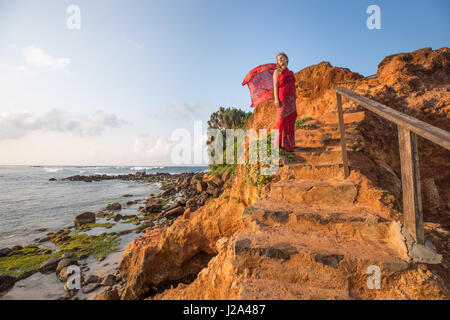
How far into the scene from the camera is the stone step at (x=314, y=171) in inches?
122

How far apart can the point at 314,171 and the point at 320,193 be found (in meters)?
0.70

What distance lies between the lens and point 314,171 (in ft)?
10.5

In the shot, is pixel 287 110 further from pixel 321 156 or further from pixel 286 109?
pixel 321 156

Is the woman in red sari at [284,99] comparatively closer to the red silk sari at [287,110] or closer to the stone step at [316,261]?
the red silk sari at [287,110]

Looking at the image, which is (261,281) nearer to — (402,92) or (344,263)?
(344,263)

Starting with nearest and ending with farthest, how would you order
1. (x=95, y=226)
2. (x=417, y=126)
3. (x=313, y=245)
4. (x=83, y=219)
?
1. (x=417, y=126)
2. (x=313, y=245)
3. (x=95, y=226)
4. (x=83, y=219)

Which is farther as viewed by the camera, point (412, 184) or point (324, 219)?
point (324, 219)

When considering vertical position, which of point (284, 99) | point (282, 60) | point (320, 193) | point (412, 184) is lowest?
point (320, 193)

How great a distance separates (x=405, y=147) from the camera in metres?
1.66

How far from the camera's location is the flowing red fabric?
571cm

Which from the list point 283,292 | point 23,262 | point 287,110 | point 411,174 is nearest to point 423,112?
point 287,110

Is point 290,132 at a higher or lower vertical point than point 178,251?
higher

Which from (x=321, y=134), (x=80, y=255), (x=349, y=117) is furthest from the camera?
(x=80, y=255)
